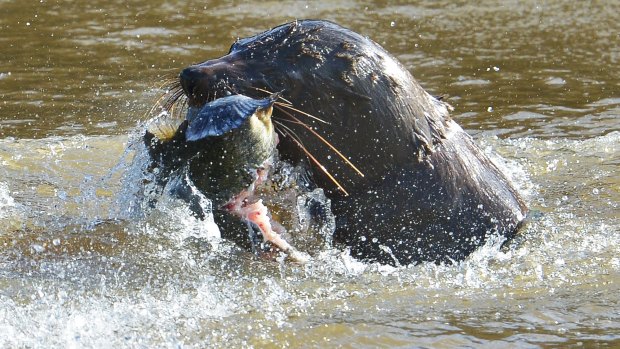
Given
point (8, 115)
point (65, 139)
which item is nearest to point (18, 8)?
point (8, 115)

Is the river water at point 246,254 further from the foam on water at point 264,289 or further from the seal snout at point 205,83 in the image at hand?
the seal snout at point 205,83

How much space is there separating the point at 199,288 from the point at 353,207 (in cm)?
66

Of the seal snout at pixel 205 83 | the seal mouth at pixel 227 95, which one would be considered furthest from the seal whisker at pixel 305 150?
the seal snout at pixel 205 83

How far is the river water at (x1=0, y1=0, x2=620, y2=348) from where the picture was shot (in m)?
3.90

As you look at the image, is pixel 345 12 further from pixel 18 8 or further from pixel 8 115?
pixel 8 115

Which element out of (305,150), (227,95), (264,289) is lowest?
(264,289)

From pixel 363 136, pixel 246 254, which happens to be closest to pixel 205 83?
pixel 363 136

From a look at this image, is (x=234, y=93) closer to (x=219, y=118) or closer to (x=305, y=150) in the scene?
(x=305, y=150)

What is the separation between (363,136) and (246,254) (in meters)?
0.67

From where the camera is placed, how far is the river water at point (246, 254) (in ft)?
12.8

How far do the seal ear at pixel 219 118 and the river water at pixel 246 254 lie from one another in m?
0.72

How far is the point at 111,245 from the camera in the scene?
4699 millimetres

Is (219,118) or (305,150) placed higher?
(219,118)

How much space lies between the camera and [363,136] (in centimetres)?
414
